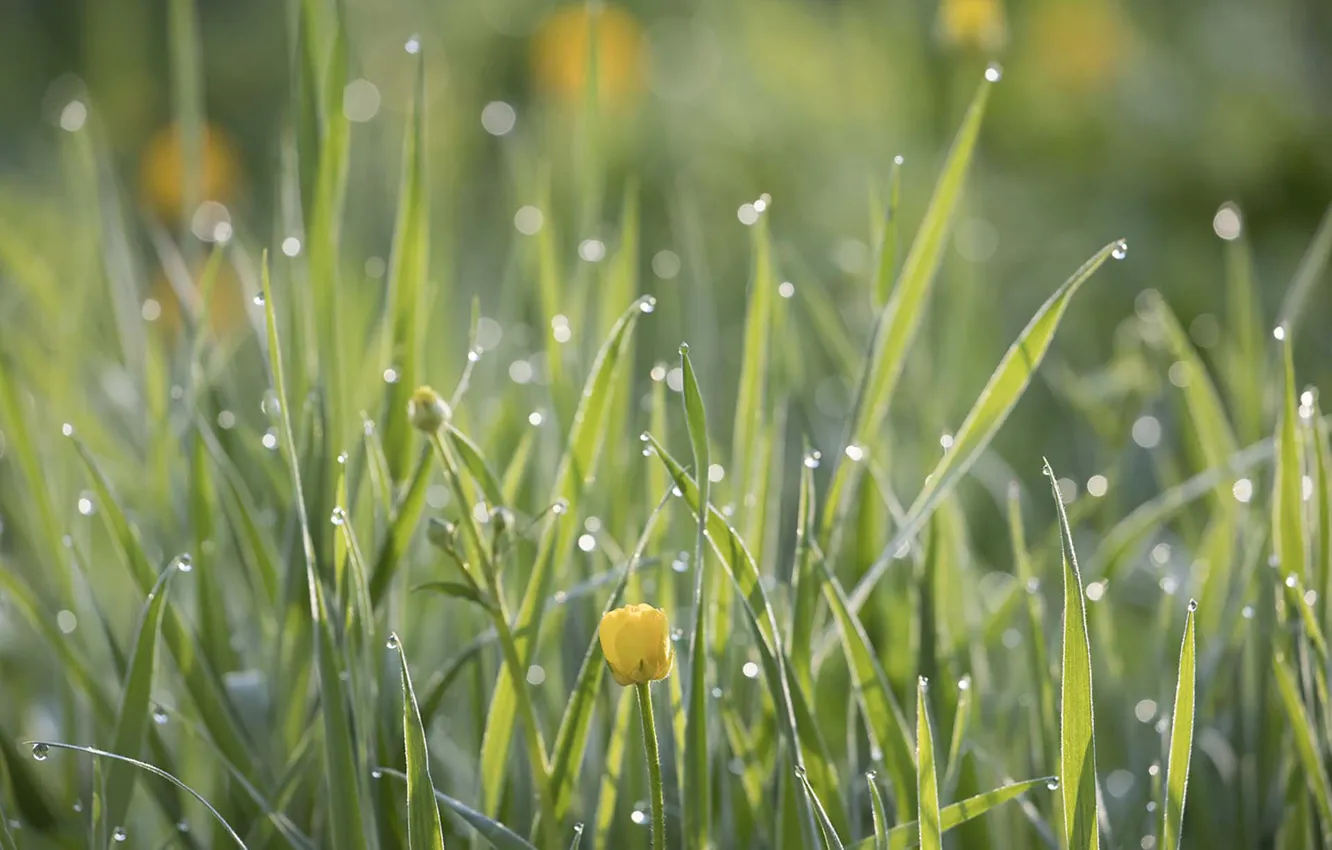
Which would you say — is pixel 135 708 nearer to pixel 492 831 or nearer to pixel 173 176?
pixel 492 831

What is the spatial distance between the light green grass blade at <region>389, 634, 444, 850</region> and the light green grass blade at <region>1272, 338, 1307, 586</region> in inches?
19.5

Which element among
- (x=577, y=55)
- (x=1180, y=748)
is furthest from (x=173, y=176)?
(x=1180, y=748)

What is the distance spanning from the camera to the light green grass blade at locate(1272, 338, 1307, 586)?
0.74 meters

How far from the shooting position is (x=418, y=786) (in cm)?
58

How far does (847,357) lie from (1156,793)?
0.40 meters

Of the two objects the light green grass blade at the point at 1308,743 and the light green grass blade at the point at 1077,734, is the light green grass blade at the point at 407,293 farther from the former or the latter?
the light green grass blade at the point at 1308,743

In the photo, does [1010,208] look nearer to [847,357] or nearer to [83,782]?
[847,357]

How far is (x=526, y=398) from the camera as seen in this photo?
1.06 m

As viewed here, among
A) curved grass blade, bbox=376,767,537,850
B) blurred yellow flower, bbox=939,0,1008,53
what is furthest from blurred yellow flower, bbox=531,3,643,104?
curved grass blade, bbox=376,767,537,850

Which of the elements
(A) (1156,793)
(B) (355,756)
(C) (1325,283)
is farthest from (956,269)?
(C) (1325,283)

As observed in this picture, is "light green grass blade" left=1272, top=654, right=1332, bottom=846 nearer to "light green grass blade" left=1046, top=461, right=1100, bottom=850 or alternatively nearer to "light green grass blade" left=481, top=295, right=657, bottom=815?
"light green grass blade" left=1046, top=461, right=1100, bottom=850

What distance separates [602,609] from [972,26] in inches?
32.4

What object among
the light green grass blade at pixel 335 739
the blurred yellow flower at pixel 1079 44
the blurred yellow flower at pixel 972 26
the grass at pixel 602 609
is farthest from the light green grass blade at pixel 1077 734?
the blurred yellow flower at pixel 1079 44

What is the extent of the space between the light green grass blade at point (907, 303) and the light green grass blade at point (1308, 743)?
259 millimetres
